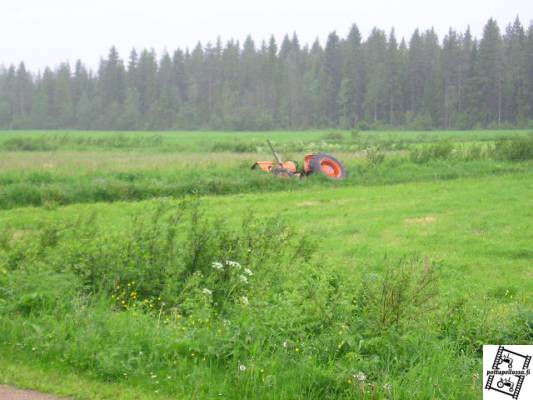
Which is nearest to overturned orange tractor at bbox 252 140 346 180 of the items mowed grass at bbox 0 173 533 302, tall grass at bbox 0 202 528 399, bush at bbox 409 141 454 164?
mowed grass at bbox 0 173 533 302

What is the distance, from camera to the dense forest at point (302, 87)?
8112cm

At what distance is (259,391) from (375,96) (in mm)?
81924

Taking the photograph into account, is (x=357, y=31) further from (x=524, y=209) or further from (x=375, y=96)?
(x=524, y=209)

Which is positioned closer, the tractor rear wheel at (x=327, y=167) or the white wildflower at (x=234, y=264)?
the white wildflower at (x=234, y=264)

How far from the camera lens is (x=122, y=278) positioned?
746 centimetres

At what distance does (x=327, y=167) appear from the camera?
24.1 metres

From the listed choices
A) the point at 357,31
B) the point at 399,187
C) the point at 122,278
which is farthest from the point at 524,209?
the point at 357,31

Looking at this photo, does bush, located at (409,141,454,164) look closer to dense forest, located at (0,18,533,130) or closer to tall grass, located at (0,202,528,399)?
tall grass, located at (0,202,528,399)

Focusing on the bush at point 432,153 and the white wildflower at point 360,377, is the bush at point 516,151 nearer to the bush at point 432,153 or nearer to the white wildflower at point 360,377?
the bush at point 432,153

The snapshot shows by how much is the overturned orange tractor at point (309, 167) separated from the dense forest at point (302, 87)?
58776 millimetres

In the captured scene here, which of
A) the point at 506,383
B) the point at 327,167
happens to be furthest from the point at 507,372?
the point at 327,167

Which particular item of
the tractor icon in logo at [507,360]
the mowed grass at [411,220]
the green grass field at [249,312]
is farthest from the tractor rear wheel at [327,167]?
the tractor icon in logo at [507,360]

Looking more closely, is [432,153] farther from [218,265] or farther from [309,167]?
[218,265]

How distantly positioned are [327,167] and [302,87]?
73414 mm
